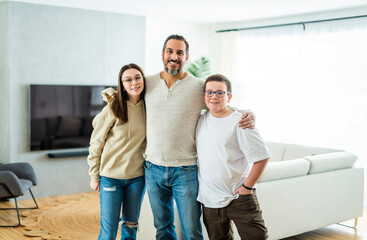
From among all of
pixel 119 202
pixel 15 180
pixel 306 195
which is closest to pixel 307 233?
pixel 306 195

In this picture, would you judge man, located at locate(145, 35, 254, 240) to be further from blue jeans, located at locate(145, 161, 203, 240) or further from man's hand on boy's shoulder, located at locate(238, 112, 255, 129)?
man's hand on boy's shoulder, located at locate(238, 112, 255, 129)

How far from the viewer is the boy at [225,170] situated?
7.62 feet

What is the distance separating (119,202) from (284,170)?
1690mm

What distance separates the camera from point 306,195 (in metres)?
3.86

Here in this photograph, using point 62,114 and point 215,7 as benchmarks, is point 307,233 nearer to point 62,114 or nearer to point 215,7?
point 215,7

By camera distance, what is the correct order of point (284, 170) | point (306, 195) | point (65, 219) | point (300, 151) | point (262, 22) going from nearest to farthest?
1. point (284, 170)
2. point (306, 195)
3. point (65, 219)
4. point (300, 151)
5. point (262, 22)

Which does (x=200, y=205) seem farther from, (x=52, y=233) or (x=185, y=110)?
(x=52, y=233)

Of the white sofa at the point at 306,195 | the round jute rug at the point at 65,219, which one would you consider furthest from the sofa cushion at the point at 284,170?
the round jute rug at the point at 65,219

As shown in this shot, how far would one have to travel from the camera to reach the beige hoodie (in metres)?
2.51

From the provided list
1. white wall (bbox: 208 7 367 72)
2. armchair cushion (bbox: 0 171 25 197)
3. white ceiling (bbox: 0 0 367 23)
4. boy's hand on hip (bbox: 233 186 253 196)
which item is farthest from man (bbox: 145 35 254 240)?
white wall (bbox: 208 7 367 72)

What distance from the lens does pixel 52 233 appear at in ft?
13.7

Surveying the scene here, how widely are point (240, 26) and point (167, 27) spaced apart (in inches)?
45.4

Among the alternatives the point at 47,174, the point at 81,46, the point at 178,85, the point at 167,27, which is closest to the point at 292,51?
the point at 167,27

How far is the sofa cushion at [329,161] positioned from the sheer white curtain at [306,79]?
1.36 meters
